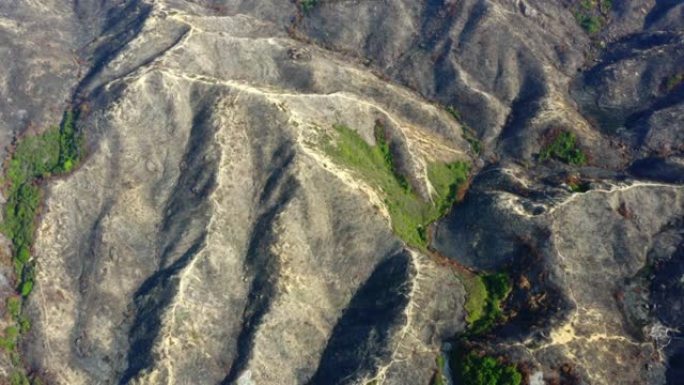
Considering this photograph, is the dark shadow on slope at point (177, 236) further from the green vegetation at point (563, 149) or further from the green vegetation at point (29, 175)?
the green vegetation at point (563, 149)

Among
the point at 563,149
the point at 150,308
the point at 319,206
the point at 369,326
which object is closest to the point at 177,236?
the point at 150,308

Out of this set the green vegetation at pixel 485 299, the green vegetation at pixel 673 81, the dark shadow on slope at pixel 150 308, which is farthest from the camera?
the green vegetation at pixel 673 81

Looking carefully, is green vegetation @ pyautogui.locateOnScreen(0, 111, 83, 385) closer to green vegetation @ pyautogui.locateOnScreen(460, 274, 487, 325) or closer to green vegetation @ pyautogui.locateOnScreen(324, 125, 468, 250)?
green vegetation @ pyautogui.locateOnScreen(324, 125, 468, 250)

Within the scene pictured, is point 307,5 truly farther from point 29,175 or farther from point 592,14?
point 29,175

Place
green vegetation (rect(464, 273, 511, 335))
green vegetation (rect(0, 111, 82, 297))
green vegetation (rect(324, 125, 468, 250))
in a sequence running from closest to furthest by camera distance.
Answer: green vegetation (rect(464, 273, 511, 335)) < green vegetation (rect(0, 111, 82, 297)) < green vegetation (rect(324, 125, 468, 250))

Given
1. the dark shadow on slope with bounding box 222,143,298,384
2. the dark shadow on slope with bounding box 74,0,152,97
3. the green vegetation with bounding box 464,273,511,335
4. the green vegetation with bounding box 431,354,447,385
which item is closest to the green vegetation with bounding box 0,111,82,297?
the dark shadow on slope with bounding box 74,0,152,97

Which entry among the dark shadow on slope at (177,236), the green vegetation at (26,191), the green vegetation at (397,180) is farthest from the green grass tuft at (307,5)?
the green vegetation at (26,191)

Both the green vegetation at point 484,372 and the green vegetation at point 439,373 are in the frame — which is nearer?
the green vegetation at point 484,372
